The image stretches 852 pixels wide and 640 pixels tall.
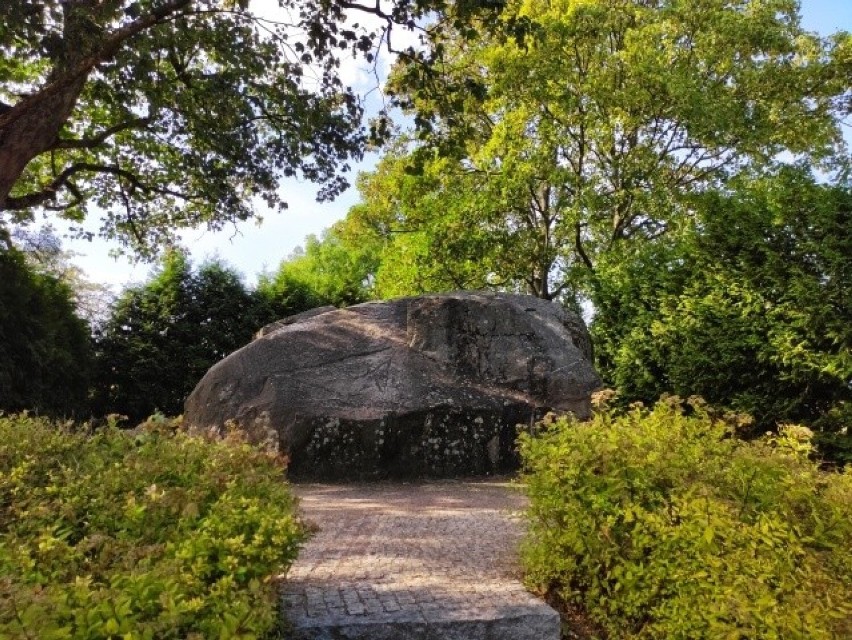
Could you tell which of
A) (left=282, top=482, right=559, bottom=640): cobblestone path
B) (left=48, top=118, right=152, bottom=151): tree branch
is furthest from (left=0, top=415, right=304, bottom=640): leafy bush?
(left=48, top=118, right=152, bottom=151): tree branch

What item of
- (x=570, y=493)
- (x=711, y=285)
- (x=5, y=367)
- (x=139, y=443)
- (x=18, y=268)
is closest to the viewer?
(x=570, y=493)

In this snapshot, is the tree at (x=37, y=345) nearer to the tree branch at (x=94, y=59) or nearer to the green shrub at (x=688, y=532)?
the tree branch at (x=94, y=59)

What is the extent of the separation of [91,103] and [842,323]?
13.4 m

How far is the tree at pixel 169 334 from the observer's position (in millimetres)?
16656

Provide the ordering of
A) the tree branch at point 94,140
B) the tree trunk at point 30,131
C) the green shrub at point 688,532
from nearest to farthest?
the green shrub at point 688,532, the tree trunk at point 30,131, the tree branch at point 94,140

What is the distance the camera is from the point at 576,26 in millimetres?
16562

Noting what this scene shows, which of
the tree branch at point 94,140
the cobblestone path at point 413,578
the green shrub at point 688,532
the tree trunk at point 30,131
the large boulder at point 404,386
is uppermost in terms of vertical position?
the tree branch at point 94,140

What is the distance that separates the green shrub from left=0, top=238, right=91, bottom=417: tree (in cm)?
1091

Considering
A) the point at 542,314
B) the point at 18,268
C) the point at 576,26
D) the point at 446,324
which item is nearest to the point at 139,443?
the point at 446,324

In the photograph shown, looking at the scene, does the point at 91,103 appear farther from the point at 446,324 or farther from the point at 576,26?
the point at 576,26

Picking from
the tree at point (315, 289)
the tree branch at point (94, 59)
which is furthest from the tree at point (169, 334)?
the tree branch at point (94, 59)

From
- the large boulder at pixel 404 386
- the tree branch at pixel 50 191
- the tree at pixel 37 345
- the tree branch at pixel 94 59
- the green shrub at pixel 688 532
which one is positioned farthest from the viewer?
the tree at pixel 37 345

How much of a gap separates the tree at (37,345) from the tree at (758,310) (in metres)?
11.0

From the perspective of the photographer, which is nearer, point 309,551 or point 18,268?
point 309,551
